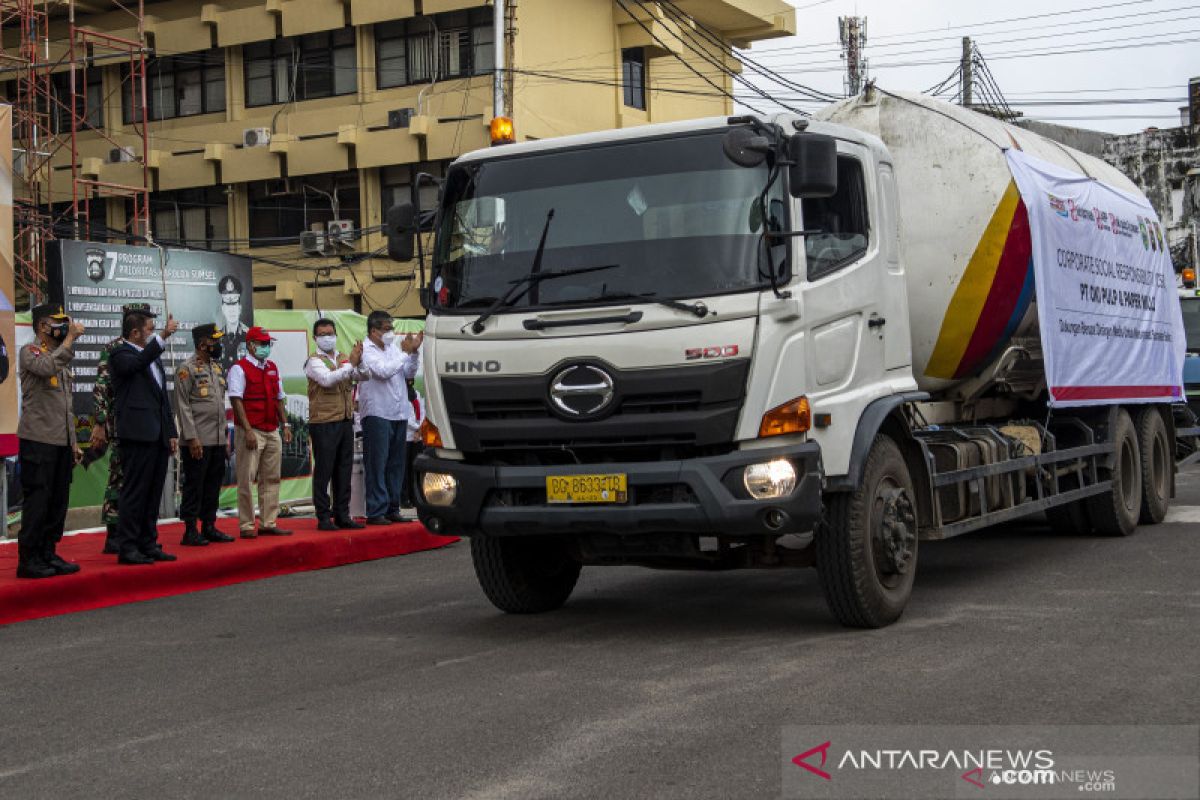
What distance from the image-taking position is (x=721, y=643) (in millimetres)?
7902

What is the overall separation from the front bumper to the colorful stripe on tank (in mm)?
2860

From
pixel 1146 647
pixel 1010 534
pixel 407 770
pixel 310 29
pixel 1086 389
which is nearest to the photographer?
pixel 407 770

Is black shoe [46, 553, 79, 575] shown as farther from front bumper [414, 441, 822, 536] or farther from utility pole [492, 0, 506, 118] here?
utility pole [492, 0, 506, 118]

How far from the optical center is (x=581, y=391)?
25.2 ft

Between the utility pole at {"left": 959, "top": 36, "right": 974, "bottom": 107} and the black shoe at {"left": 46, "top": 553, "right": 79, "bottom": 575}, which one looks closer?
the black shoe at {"left": 46, "top": 553, "right": 79, "bottom": 575}

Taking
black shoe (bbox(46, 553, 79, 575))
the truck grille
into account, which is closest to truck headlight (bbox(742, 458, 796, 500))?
the truck grille

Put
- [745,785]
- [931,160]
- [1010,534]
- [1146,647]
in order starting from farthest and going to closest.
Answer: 1. [1010,534]
2. [931,160]
3. [1146,647]
4. [745,785]

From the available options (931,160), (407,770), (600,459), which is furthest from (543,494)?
(931,160)

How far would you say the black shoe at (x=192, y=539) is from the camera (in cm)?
1262

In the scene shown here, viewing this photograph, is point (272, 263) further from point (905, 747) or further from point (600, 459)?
point (905, 747)

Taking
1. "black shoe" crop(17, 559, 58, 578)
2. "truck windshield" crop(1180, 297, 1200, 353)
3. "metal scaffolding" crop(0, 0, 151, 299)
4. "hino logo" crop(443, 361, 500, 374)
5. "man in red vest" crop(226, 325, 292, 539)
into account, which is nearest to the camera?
"hino logo" crop(443, 361, 500, 374)

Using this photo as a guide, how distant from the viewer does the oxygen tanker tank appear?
32.8ft

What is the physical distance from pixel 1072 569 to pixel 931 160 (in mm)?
2968

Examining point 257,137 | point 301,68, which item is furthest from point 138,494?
point 301,68
